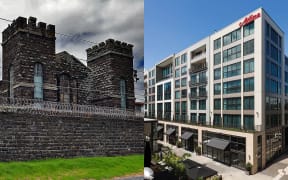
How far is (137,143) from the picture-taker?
8.44 ft

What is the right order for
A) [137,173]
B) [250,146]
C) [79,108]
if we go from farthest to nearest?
[137,173]
[250,146]
[79,108]

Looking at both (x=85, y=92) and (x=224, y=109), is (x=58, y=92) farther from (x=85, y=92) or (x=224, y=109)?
(x=224, y=109)

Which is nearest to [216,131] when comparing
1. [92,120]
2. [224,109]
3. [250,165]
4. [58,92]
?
[224,109]

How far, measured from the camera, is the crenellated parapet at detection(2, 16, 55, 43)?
1.86 meters

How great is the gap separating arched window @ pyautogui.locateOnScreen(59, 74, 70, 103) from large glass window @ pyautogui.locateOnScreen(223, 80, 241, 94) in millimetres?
1197

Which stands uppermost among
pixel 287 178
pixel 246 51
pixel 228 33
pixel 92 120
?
Result: pixel 228 33

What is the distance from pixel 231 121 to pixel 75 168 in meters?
1.23

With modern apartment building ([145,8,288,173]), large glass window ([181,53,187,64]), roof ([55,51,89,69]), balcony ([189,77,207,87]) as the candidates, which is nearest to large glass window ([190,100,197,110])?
modern apartment building ([145,8,288,173])

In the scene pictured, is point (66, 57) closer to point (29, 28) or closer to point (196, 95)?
point (29, 28)

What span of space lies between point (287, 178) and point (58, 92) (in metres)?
1.89

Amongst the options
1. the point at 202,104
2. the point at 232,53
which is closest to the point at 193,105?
the point at 202,104

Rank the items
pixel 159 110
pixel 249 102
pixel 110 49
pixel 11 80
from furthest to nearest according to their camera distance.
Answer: pixel 159 110 < pixel 110 49 < pixel 249 102 < pixel 11 80

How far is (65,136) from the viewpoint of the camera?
6.89 ft

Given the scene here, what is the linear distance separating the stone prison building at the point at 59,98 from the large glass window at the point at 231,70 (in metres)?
0.76
